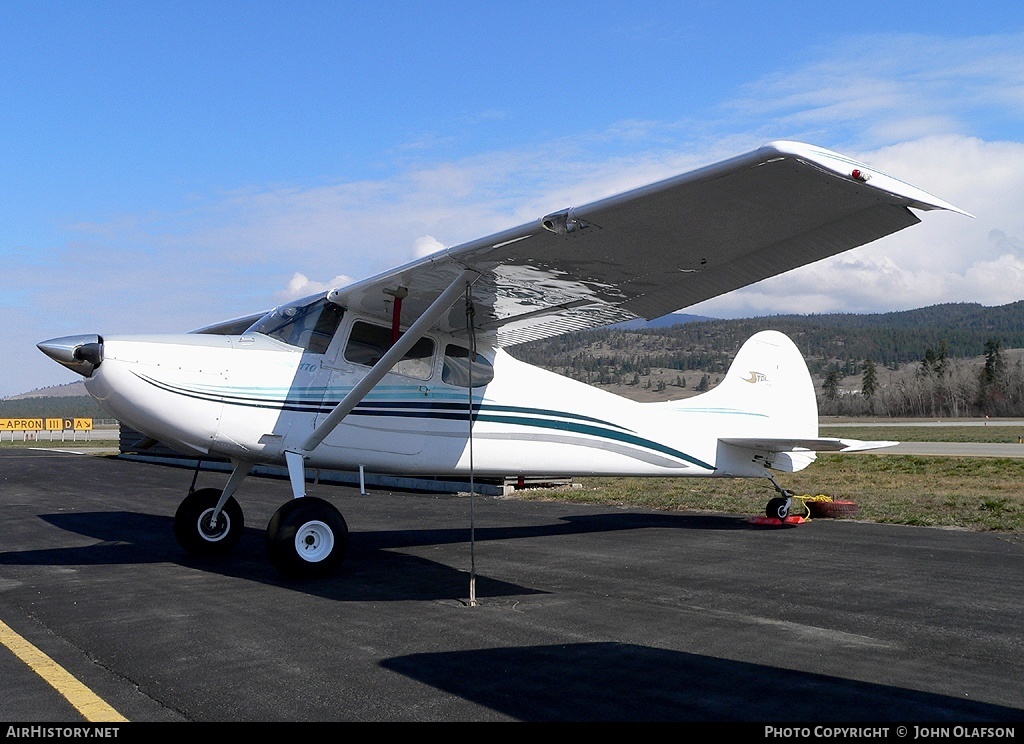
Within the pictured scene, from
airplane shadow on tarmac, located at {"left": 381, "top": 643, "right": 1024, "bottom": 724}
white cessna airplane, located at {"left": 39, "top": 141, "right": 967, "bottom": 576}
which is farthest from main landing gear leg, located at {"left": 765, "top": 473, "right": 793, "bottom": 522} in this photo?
airplane shadow on tarmac, located at {"left": 381, "top": 643, "right": 1024, "bottom": 724}

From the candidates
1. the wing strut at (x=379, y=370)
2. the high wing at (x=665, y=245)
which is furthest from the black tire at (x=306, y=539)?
the high wing at (x=665, y=245)

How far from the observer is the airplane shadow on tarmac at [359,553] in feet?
23.9

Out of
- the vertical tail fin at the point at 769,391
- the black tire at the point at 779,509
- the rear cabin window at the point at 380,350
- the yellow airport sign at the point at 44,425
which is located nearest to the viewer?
the rear cabin window at the point at 380,350

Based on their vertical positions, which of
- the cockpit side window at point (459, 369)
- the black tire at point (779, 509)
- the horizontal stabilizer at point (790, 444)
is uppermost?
the cockpit side window at point (459, 369)

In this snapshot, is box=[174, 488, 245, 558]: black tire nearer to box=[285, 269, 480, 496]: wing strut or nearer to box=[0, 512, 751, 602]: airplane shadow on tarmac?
box=[0, 512, 751, 602]: airplane shadow on tarmac

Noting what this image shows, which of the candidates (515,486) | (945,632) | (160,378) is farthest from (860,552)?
(515,486)

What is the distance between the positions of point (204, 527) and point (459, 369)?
324cm

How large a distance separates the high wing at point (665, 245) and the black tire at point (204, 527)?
281cm

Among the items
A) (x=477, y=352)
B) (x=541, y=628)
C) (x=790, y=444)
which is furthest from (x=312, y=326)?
(x=790, y=444)

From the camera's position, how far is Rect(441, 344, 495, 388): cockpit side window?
29.6ft

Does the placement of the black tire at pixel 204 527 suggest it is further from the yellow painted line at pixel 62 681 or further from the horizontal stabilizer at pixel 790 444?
the horizontal stabilizer at pixel 790 444

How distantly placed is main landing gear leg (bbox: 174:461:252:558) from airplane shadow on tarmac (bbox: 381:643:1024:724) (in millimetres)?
4791

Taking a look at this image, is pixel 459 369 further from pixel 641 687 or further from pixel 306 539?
pixel 641 687

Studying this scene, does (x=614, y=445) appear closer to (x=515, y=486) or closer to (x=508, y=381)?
(x=508, y=381)
